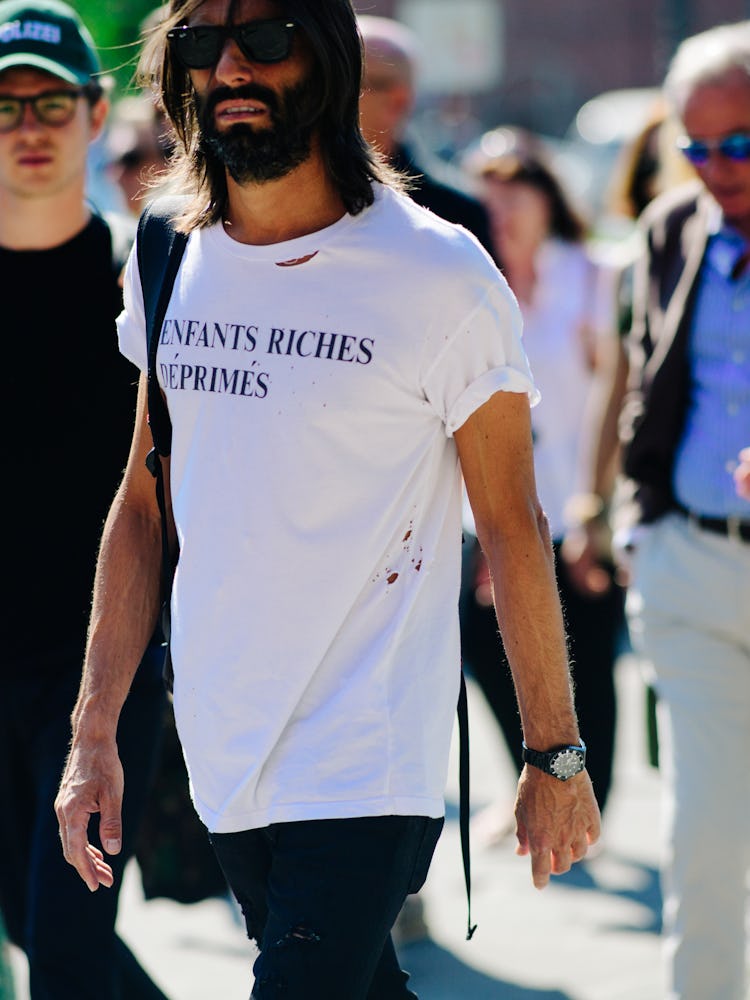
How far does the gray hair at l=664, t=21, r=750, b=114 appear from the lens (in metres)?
4.29

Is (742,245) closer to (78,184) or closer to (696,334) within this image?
(696,334)

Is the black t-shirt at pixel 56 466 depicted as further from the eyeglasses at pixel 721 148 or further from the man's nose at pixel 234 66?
the eyeglasses at pixel 721 148

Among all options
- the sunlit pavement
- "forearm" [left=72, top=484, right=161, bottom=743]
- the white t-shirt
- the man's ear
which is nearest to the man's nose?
the white t-shirt

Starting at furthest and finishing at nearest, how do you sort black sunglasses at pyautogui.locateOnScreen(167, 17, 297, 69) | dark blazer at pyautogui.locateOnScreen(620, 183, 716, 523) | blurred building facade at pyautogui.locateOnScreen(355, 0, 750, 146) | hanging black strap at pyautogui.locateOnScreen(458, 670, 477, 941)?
blurred building facade at pyautogui.locateOnScreen(355, 0, 750, 146)
dark blazer at pyautogui.locateOnScreen(620, 183, 716, 523)
hanging black strap at pyautogui.locateOnScreen(458, 670, 477, 941)
black sunglasses at pyautogui.locateOnScreen(167, 17, 297, 69)

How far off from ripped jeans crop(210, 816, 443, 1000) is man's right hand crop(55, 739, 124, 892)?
0.88 ft

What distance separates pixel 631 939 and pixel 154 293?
284cm

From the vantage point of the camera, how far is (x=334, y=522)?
9.27ft

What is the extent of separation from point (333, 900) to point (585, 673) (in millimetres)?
3374

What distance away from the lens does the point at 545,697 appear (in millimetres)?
2846

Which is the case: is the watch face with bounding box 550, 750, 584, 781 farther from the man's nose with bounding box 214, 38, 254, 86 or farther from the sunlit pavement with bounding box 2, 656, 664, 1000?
the sunlit pavement with bounding box 2, 656, 664, 1000

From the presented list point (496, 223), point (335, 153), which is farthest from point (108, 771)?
point (496, 223)

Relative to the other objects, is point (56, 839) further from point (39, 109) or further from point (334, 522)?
point (39, 109)

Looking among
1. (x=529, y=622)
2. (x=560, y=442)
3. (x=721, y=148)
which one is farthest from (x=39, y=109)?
(x=560, y=442)

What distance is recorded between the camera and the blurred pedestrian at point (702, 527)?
411 centimetres
